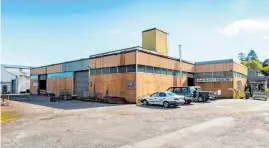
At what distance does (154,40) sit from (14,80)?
4009 centimetres

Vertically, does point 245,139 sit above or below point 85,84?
below

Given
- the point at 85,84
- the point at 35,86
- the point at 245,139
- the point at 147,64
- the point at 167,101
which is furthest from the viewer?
the point at 35,86

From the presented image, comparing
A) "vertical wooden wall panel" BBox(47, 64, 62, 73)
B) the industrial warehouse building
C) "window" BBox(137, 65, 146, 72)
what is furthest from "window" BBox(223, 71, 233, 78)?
"vertical wooden wall panel" BBox(47, 64, 62, 73)

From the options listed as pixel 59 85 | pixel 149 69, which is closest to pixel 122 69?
pixel 149 69

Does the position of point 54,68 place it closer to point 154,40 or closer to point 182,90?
point 154,40

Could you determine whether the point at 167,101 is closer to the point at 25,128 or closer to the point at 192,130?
the point at 192,130

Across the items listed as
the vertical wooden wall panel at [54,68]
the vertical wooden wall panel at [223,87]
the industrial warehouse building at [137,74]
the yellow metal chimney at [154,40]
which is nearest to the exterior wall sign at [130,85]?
the industrial warehouse building at [137,74]

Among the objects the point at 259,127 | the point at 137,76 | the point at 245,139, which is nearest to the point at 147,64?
the point at 137,76

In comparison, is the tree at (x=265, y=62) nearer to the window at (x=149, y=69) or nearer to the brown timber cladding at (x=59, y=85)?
the window at (x=149, y=69)

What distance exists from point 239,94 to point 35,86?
123 feet

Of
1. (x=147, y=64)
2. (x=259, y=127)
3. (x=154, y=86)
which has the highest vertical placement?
(x=147, y=64)

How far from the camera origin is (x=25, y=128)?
1004cm

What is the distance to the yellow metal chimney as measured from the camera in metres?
30.6

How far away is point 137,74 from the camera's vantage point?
22984mm
